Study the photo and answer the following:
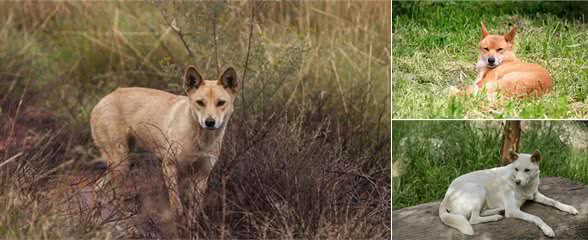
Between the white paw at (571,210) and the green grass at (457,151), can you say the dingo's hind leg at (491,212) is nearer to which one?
the white paw at (571,210)

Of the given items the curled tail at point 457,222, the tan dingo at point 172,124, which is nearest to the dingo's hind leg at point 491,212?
the curled tail at point 457,222

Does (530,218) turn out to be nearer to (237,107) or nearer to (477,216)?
(477,216)

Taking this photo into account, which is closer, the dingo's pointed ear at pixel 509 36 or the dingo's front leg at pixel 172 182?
the dingo's front leg at pixel 172 182

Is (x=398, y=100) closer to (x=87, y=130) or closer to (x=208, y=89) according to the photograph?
(x=208, y=89)

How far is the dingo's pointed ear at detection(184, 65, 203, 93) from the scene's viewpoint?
750 centimetres

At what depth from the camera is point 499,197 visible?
734 cm

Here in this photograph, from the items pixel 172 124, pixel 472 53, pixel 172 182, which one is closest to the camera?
pixel 172 182

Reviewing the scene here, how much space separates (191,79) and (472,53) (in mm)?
1987

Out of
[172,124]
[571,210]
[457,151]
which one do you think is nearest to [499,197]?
[571,210]

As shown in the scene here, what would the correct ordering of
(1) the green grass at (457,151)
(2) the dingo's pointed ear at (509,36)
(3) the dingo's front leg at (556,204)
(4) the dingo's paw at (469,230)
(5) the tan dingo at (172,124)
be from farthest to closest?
1. (1) the green grass at (457,151)
2. (2) the dingo's pointed ear at (509,36)
3. (5) the tan dingo at (172,124)
4. (3) the dingo's front leg at (556,204)
5. (4) the dingo's paw at (469,230)

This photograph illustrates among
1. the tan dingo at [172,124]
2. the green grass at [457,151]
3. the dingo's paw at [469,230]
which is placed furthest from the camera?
the green grass at [457,151]

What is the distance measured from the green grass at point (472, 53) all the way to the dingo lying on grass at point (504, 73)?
73 millimetres

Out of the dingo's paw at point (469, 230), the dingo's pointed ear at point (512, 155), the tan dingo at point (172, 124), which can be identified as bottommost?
the dingo's paw at point (469, 230)

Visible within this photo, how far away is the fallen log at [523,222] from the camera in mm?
7250
